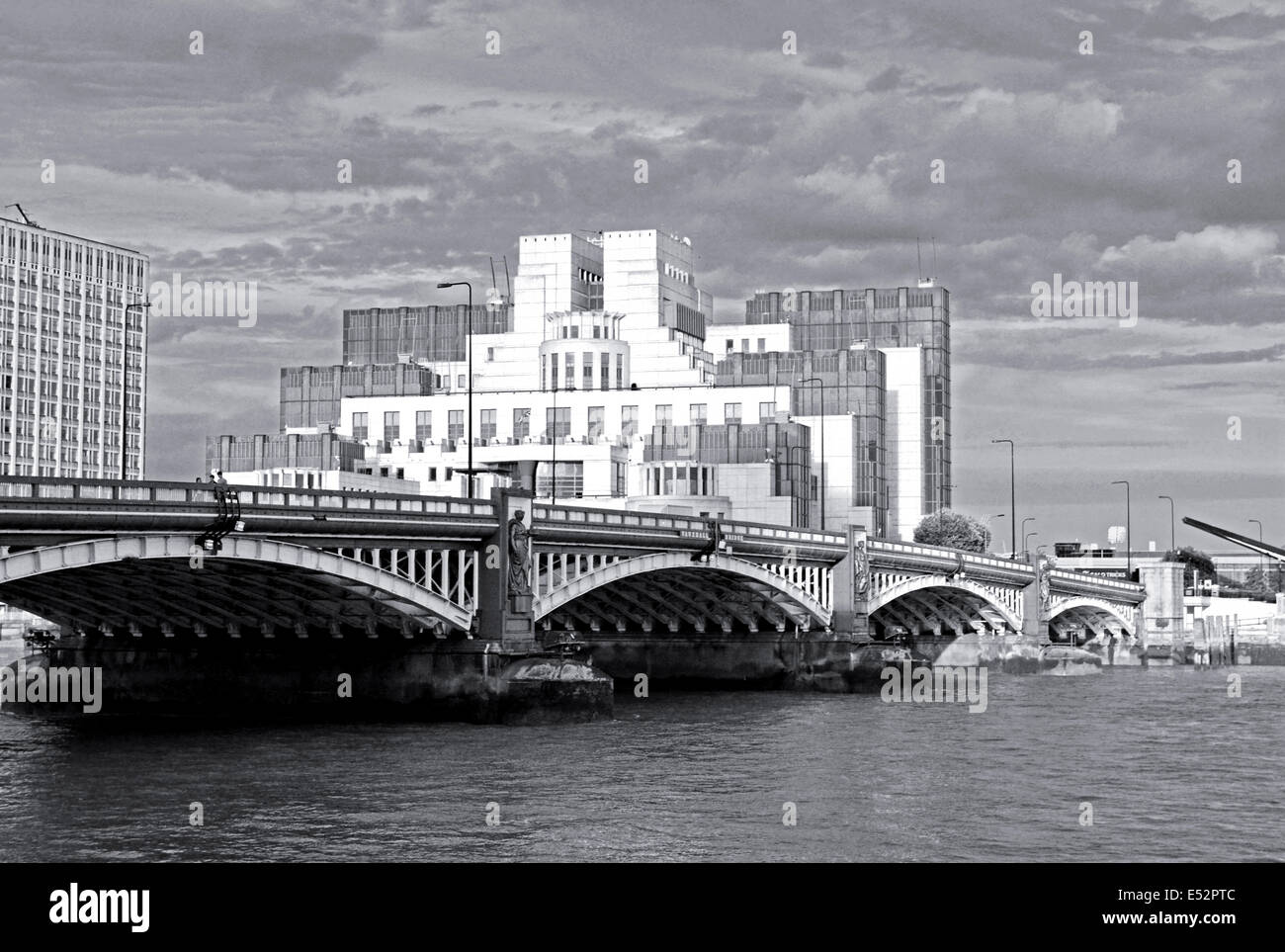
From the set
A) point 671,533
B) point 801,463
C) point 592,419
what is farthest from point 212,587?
point 592,419

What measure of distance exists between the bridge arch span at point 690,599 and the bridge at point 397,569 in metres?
0.13

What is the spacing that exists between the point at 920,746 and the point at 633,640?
3201 cm

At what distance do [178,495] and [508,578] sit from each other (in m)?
13.0

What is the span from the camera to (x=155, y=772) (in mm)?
46125

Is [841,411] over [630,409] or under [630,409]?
over

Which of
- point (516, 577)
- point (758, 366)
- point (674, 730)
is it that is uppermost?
point (758, 366)

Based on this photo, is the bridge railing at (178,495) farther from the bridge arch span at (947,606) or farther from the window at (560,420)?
the window at (560,420)

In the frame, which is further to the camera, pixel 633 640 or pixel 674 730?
pixel 633 640

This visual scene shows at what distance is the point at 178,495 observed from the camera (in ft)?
170

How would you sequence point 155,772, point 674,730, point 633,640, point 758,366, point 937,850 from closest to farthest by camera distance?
point 937,850 → point 155,772 → point 674,730 → point 633,640 → point 758,366

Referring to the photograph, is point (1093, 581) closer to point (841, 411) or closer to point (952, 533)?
point (952, 533)
